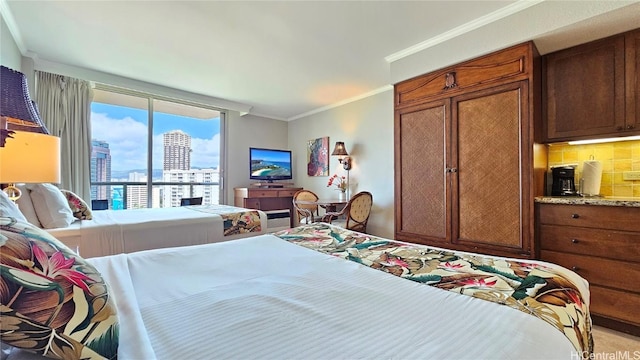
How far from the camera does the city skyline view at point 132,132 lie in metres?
4.04

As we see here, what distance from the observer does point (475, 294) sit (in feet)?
2.94

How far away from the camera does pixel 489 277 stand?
1.04 meters

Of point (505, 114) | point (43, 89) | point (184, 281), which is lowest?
point (184, 281)

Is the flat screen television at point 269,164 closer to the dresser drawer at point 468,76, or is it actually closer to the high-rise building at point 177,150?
the high-rise building at point 177,150

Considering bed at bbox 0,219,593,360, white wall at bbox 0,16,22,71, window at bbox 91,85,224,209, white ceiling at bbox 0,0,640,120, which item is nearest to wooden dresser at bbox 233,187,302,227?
window at bbox 91,85,224,209

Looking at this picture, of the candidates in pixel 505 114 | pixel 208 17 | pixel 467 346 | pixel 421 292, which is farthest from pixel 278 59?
pixel 467 346

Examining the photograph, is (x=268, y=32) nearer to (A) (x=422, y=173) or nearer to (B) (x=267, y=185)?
(A) (x=422, y=173)

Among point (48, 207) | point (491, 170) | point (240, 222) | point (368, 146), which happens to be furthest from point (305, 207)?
point (48, 207)

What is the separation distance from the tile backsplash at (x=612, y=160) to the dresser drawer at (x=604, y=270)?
2.37ft

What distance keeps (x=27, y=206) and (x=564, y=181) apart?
4.35 metres

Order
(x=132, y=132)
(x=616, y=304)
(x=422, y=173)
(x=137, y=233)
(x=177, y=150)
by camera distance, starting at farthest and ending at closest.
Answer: (x=177, y=150) → (x=132, y=132) → (x=422, y=173) → (x=137, y=233) → (x=616, y=304)

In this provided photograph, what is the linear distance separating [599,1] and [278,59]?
273cm

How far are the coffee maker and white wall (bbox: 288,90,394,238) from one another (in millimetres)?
1956

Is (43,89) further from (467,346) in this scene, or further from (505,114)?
(505,114)
